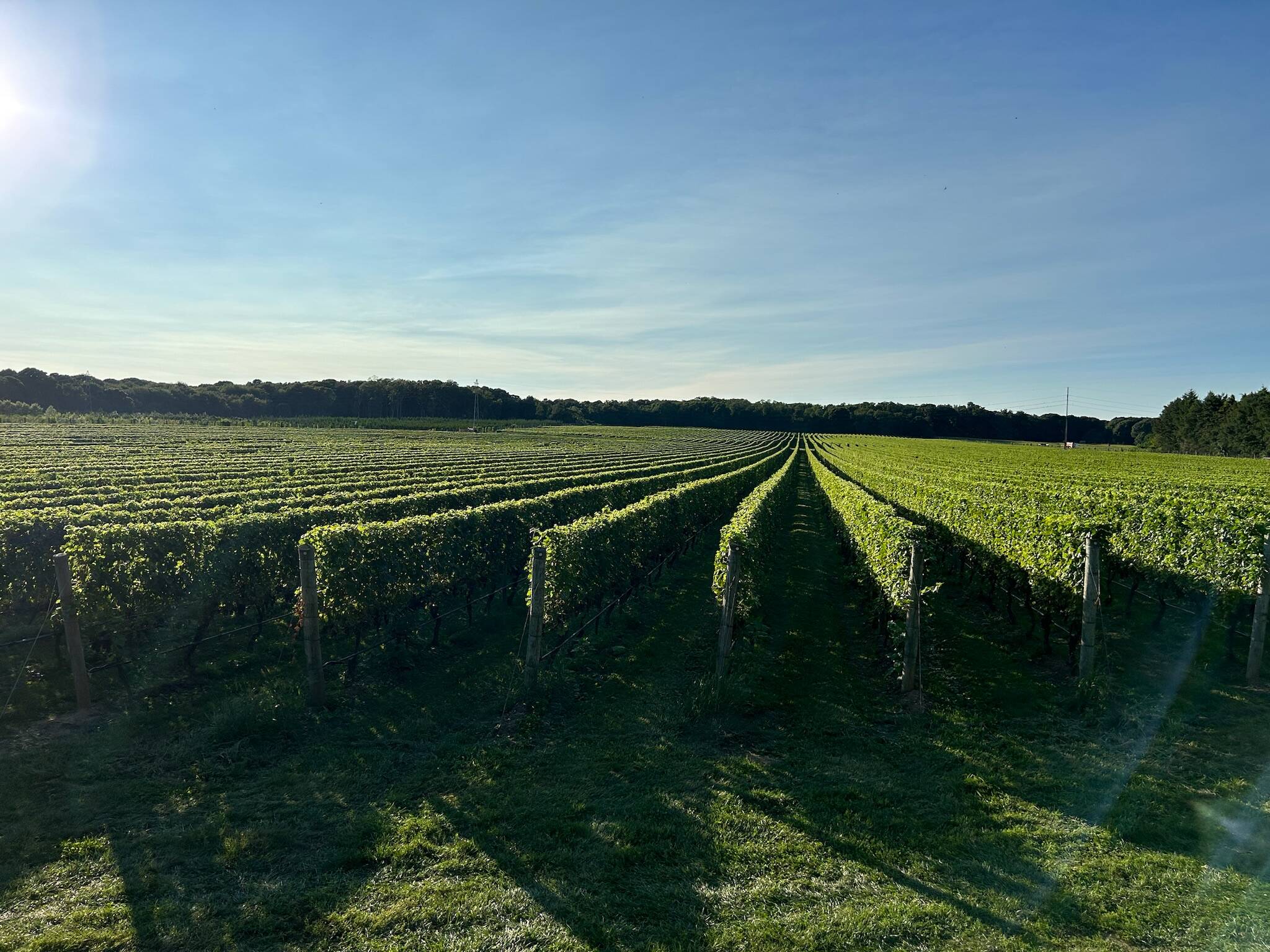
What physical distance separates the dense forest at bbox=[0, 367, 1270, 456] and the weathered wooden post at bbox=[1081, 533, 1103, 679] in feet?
320

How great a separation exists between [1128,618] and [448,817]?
14014mm

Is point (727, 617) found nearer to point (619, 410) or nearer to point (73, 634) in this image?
point (73, 634)

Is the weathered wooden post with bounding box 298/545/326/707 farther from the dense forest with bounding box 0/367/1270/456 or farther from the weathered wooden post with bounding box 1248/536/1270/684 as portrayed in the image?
the dense forest with bounding box 0/367/1270/456

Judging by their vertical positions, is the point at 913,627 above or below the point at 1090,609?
below

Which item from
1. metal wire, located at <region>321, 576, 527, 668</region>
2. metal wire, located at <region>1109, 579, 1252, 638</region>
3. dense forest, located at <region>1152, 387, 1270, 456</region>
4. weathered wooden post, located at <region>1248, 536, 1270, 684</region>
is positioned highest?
dense forest, located at <region>1152, 387, 1270, 456</region>

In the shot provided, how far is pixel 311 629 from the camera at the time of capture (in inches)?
333

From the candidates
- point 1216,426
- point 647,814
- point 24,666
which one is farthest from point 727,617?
point 1216,426

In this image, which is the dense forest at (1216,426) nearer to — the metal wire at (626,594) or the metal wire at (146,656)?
the metal wire at (626,594)

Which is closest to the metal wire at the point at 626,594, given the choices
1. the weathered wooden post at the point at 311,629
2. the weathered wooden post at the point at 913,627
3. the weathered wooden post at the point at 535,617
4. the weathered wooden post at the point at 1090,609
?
the weathered wooden post at the point at 535,617

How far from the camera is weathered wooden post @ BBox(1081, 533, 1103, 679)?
8.97 m

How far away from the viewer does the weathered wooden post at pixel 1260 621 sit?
9383 mm

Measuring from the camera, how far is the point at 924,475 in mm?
32156

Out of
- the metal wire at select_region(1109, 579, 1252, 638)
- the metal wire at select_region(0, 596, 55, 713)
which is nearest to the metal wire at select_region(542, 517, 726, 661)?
the metal wire at select_region(0, 596, 55, 713)

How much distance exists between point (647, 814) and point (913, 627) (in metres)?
5.18
